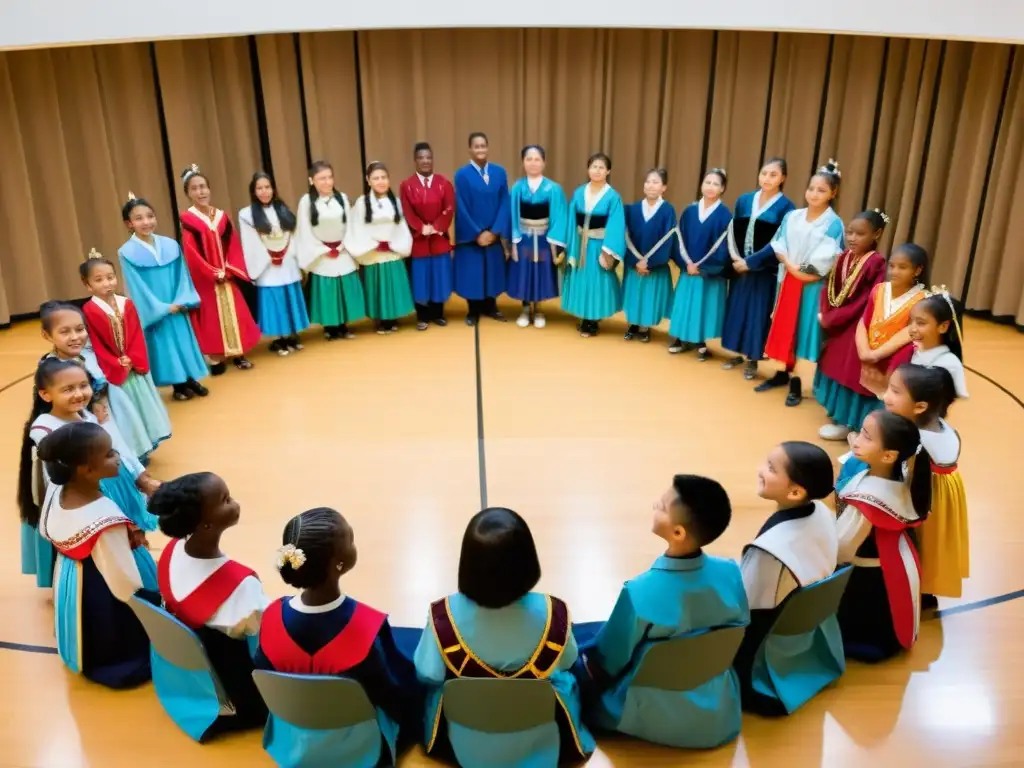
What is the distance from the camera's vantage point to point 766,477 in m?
2.31

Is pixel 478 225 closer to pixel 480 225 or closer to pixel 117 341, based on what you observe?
pixel 480 225

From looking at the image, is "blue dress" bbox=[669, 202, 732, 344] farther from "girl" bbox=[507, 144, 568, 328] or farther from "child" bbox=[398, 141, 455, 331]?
"child" bbox=[398, 141, 455, 331]

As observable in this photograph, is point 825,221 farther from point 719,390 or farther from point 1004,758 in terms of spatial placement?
point 1004,758

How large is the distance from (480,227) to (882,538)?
3487 millimetres

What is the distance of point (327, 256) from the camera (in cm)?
523

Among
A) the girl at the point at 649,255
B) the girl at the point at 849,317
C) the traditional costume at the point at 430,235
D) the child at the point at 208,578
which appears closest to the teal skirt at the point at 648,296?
the girl at the point at 649,255

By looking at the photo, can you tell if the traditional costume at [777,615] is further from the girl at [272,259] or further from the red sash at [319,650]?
the girl at [272,259]

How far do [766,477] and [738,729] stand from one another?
2.40 ft

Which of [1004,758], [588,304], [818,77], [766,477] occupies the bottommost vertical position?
[1004,758]

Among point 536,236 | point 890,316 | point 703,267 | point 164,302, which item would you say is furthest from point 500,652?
point 536,236

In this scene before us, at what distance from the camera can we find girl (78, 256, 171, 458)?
3.65 metres

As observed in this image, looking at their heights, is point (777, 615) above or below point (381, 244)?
below

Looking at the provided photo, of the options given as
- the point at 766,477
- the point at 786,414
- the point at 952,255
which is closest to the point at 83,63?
the point at 786,414

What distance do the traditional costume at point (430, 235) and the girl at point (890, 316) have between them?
2.65m
